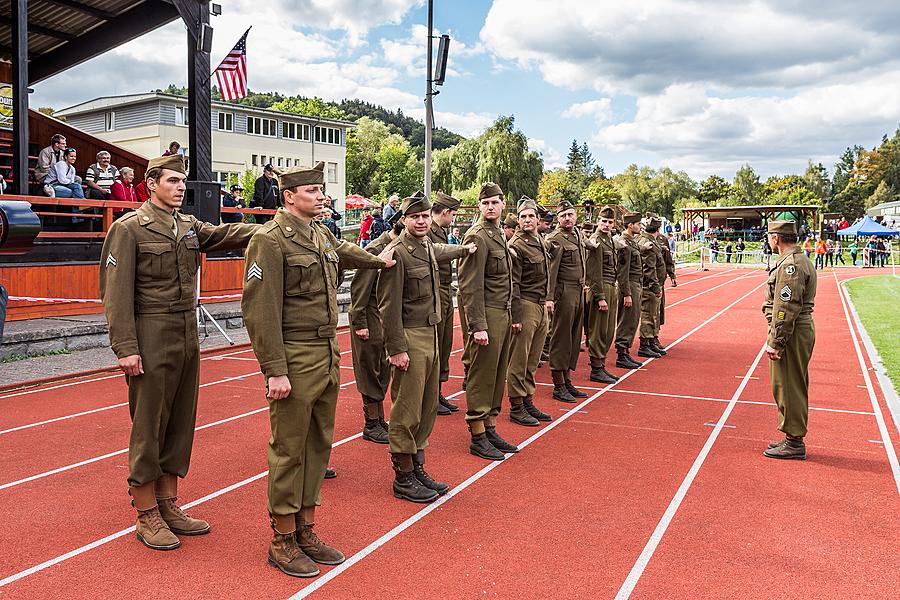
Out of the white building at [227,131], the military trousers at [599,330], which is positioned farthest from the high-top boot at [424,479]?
the white building at [227,131]

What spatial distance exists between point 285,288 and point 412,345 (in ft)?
4.79

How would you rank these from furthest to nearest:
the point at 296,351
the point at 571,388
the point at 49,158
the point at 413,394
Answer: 1. the point at 49,158
2. the point at 571,388
3. the point at 413,394
4. the point at 296,351

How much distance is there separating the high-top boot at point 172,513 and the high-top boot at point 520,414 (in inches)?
142

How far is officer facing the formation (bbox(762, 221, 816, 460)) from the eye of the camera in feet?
21.3

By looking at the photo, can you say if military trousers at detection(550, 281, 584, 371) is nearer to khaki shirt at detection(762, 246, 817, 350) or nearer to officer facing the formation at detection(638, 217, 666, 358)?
khaki shirt at detection(762, 246, 817, 350)

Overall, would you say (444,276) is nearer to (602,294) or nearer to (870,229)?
(602,294)

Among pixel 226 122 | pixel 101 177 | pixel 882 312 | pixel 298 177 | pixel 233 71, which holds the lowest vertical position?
pixel 882 312

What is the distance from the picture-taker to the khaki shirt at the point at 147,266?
4297mm

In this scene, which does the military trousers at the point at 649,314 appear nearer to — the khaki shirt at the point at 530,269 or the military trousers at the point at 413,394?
the khaki shirt at the point at 530,269

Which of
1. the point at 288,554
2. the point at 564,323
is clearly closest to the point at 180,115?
the point at 564,323

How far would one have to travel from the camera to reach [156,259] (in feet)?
14.5

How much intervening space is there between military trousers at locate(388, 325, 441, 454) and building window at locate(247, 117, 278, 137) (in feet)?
165

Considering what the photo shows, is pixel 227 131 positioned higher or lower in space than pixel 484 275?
higher

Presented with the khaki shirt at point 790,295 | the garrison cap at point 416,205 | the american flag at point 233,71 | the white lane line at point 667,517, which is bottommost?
the white lane line at point 667,517
